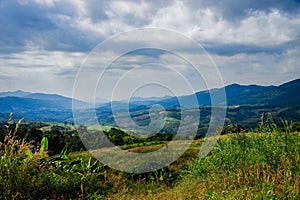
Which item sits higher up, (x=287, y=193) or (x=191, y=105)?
(x=191, y=105)

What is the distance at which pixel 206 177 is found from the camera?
805 centimetres

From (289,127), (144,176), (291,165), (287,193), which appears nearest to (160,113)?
(144,176)

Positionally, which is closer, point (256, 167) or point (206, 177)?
point (256, 167)

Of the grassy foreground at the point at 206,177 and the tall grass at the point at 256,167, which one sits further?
the grassy foreground at the point at 206,177

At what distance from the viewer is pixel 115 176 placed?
33.3ft

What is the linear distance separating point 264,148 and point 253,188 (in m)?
1.85

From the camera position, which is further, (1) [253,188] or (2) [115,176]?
(2) [115,176]

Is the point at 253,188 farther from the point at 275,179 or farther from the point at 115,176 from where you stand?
the point at 115,176

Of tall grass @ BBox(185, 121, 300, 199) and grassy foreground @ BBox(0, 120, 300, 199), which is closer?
tall grass @ BBox(185, 121, 300, 199)

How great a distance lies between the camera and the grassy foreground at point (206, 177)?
19.0 feet

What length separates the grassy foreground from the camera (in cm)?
579

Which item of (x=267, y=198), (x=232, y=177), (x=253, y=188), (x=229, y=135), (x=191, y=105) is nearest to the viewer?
(x=267, y=198)

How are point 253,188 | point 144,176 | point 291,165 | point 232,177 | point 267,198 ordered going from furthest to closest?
point 144,176 → point 232,177 → point 291,165 → point 253,188 → point 267,198

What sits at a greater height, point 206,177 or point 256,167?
point 256,167
